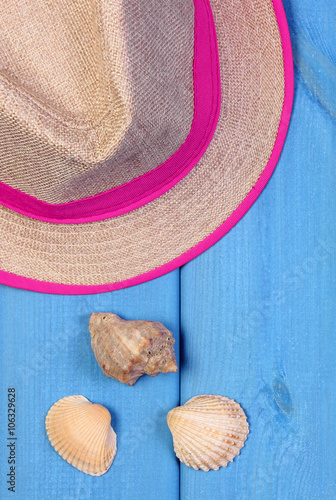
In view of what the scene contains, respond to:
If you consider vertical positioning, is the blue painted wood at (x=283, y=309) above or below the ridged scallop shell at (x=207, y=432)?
above

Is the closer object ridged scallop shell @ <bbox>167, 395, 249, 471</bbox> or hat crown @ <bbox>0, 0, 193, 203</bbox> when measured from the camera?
hat crown @ <bbox>0, 0, 193, 203</bbox>

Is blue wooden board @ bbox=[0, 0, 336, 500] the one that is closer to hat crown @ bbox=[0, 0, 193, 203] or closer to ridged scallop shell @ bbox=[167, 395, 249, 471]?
ridged scallop shell @ bbox=[167, 395, 249, 471]

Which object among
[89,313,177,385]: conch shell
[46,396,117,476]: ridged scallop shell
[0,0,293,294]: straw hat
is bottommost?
[46,396,117,476]: ridged scallop shell

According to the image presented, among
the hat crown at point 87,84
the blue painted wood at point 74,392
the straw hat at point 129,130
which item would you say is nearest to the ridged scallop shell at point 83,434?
the blue painted wood at point 74,392

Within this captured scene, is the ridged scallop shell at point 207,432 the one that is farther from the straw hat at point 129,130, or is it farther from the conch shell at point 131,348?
the straw hat at point 129,130

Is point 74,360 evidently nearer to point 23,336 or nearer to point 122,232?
point 23,336

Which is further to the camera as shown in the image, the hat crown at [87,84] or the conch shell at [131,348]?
the conch shell at [131,348]

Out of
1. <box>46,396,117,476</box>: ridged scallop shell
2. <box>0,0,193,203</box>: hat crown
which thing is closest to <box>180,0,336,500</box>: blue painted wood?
<box>46,396,117,476</box>: ridged scallop shell

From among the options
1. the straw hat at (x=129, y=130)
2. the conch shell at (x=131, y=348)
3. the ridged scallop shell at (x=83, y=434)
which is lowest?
the ridged scallop shell at (x=83, y=434)
